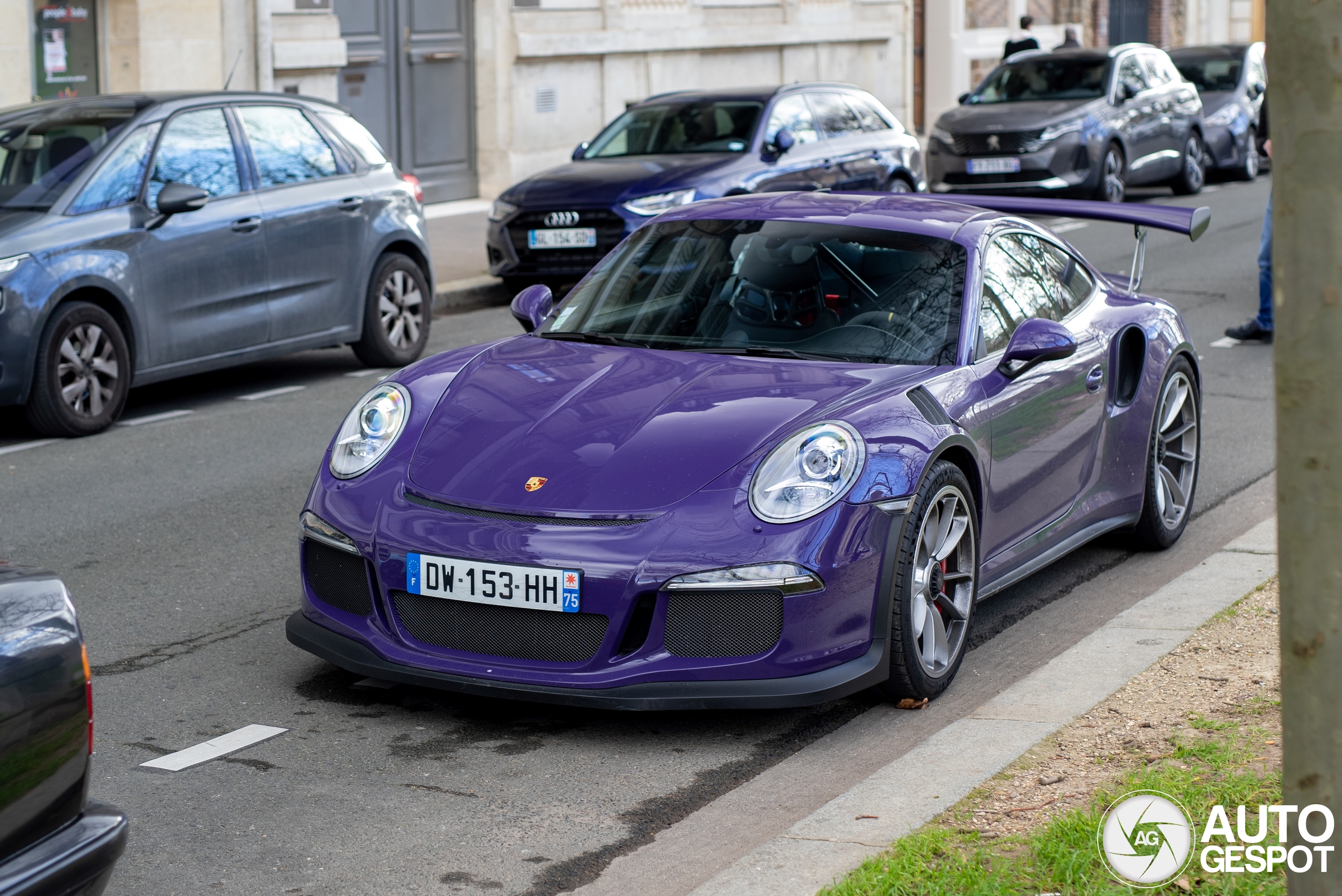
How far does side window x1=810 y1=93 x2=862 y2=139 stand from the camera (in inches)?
622

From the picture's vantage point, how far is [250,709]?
5.16 metres

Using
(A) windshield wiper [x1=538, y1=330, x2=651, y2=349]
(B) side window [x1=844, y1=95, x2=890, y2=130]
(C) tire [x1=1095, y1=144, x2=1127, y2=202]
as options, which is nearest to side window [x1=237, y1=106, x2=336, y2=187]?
(A) windshield wiper [x1=538, y1=330, x2=651, y2=349]

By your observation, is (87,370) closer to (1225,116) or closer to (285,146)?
(285,146)

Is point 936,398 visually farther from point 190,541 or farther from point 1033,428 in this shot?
point 190,541

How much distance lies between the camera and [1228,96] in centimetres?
2452

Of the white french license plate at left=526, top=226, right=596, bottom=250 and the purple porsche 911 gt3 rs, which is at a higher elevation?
the white french license plate at left=526, top=226, right=596, bottom=250

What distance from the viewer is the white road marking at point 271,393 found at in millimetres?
10461

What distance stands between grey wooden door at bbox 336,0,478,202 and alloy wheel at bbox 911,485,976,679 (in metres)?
15.9

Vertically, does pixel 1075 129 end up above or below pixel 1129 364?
above

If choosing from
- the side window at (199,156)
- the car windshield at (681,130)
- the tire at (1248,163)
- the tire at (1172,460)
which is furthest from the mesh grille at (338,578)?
the tire at (1248,163)

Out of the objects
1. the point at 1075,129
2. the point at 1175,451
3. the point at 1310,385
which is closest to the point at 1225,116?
the point at 1075,129

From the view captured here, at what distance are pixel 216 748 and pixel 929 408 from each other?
2210 millimetres

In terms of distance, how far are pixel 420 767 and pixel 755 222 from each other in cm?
243

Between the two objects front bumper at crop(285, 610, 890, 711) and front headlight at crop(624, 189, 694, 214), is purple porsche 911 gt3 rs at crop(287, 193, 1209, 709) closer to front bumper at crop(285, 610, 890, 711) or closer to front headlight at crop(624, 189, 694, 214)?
front bumper at crop(285, 610, 890, 711)
